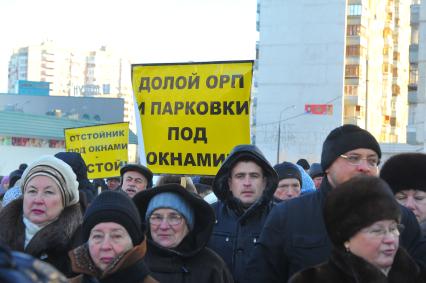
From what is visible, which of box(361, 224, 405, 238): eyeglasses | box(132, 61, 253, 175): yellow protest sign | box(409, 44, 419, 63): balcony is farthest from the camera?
box(409, 44, 419, 63): balcony

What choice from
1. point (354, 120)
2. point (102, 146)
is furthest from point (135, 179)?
point (354, 120)

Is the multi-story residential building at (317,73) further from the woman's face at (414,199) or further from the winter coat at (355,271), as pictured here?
the winter coat at (355,271)

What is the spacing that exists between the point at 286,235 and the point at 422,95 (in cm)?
3033

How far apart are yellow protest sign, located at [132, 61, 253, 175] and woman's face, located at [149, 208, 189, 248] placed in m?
2.02

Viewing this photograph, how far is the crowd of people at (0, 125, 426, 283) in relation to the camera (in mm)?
3424

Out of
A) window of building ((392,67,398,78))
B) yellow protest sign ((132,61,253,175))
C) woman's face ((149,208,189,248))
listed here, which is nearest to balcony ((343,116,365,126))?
window of building ((392,67,398,78))

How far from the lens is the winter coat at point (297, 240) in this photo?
13.0ft

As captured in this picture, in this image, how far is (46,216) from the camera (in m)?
4.47

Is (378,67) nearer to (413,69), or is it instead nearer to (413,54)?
(413,54)

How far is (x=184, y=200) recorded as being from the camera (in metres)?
4.74

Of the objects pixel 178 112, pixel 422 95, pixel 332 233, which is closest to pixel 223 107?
pixel 178 112

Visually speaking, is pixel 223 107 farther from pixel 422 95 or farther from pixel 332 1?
pixel 332 1

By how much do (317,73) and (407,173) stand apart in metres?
61.4

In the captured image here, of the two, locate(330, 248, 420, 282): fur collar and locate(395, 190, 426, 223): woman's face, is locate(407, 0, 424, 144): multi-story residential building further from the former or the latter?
locate(330, 248, 420, 282): fur collar
